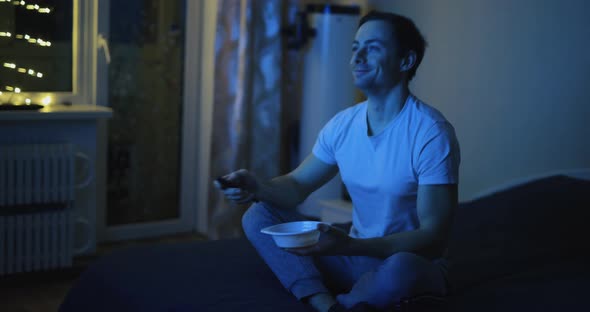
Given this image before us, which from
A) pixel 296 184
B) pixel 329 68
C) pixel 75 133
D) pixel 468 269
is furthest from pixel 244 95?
pixel 468 269

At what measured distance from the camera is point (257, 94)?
3.69 metres

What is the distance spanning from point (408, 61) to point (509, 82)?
1232mm

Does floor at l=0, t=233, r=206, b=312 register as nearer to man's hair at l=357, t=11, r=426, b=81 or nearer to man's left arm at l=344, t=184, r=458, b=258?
man's left arm at l=344, t=184, r=458, b=258

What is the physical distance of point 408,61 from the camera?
6.40 ft

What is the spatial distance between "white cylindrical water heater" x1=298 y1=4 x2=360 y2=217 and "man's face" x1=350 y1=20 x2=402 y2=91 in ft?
5.32

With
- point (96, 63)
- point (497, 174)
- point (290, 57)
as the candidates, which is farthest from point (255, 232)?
point (290, 57)

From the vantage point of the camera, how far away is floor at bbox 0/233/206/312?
270 centimetres

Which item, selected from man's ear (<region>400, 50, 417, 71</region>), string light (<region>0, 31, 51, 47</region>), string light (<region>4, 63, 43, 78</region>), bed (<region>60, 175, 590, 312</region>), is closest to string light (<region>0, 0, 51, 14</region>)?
string light (<region>0, 31, 51, 47</region>)

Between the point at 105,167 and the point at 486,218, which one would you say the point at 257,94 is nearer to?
the point at 105,167

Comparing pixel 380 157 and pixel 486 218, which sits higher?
pixel 380 157

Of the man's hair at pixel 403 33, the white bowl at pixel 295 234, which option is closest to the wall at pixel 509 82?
the man's hair at pixel 403 33

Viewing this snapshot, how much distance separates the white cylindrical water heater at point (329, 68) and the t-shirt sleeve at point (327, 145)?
146 centimetres

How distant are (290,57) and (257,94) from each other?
34cm

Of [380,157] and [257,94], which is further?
[257,94]
